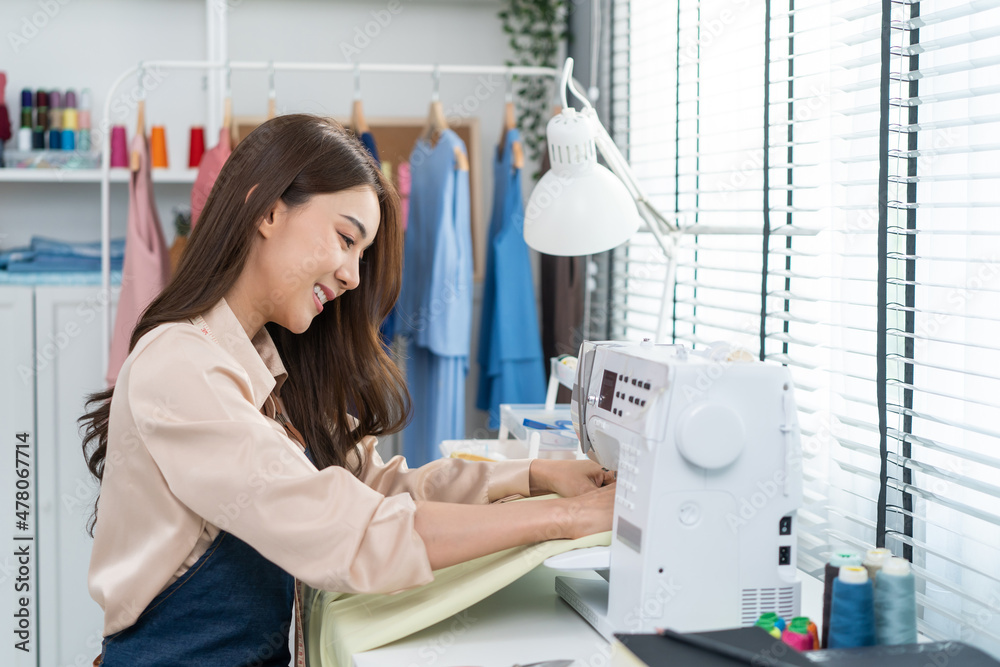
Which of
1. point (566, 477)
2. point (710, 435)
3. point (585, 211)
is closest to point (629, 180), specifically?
point (585, 211)

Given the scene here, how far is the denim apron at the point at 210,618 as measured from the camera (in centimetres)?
123

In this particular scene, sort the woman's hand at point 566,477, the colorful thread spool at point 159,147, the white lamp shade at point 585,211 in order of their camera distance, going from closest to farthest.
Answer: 1. the woman's hand at point 566,477
2. the white lamp shade at point 585,211
3. the colorful thread spool at point 159,147

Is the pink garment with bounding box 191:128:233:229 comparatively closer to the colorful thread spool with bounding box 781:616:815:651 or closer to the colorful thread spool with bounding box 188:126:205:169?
the colorful thread spool with bounding box 188:126:205:169

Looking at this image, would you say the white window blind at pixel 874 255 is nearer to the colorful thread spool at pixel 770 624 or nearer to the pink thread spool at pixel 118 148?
the colorful thread spool at pixel 770 624

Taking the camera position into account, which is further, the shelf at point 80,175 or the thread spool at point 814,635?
the shelf at point 80,175

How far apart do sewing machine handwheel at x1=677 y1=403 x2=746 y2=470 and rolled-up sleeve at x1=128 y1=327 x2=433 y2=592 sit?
14.2 inches

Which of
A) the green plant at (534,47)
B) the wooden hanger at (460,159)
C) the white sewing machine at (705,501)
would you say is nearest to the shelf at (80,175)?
the wooden hanger at (460,159)

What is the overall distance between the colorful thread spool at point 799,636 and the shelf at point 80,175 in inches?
92.8

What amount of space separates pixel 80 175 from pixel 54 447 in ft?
2.81

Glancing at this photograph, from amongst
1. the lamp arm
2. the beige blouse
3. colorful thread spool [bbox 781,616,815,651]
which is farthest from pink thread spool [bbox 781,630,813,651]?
the lamp arm

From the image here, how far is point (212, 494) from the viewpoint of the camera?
3.60ft

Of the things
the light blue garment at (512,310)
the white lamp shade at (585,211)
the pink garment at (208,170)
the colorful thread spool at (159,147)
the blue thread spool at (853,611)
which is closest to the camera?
the blue thread spool at (853,611)

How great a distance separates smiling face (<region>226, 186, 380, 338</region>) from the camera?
1318 mm

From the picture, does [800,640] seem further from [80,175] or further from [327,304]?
[80,175]
